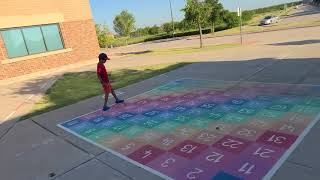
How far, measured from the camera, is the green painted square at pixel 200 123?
6.86 meters

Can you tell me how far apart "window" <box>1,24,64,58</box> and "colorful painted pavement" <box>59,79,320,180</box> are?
43.5ft

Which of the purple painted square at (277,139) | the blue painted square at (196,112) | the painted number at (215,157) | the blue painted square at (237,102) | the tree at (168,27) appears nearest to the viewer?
the painted number at (215,157)

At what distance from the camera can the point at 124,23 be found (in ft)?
251

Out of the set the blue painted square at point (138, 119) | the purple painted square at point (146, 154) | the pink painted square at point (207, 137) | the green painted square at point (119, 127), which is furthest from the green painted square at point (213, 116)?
the green painted square at point (119, 127)

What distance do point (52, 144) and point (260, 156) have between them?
4800 millimetres

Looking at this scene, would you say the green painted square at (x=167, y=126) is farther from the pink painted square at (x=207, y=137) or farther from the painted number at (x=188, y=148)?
the painted number at (x=188, y=148)

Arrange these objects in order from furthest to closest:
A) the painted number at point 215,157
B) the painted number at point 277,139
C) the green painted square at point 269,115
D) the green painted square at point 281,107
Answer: the green painted square at point 281,107
the green painted square at point 269,115
the painted number at point 277,139
the painted number at point 215,157

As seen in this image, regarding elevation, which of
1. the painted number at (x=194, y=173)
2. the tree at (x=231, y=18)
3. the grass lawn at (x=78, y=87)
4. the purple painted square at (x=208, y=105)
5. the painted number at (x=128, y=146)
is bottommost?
the grass lawn at (x=78, y=87)

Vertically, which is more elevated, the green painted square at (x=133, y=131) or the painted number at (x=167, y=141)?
the painted number at (x=167, y=141)

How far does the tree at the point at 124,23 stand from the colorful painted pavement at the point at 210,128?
64270mm

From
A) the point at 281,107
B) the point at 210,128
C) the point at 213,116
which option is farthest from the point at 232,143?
the point at 281,107

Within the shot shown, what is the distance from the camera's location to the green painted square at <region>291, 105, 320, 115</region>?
678cm

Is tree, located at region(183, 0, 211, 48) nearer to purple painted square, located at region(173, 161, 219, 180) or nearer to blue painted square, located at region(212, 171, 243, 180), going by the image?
purple painted square, located at region(173, 161, 219, 180)

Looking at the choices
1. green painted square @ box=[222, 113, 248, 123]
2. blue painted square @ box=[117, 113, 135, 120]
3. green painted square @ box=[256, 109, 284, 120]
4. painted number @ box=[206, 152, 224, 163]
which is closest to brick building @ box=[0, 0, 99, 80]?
blue painted square @ box=[117, 113, 135, 120]
